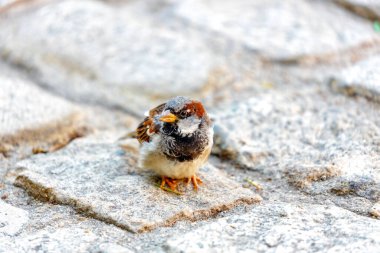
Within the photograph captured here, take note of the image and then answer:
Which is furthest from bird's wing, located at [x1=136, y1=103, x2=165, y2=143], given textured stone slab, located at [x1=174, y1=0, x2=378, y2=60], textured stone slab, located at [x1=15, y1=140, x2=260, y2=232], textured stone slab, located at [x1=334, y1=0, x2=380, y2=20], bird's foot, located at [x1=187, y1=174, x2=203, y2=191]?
textured stone slab, located at [x1=334, y1=0, x2=380, y2=20]

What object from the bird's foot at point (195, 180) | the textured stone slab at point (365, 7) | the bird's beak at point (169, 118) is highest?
the textured stone slab at point (365, 7)

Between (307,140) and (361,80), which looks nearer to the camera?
(307,140)

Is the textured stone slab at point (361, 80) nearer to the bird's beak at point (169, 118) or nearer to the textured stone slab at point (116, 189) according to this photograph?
the textured stone slab at point (116, 189)

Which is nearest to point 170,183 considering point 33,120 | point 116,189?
point 116,189

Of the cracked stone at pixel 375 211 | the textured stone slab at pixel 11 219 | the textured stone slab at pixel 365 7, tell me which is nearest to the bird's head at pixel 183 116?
the textured stone slab at pixel 11 219

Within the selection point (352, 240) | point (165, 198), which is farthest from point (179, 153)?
point (352, 240)

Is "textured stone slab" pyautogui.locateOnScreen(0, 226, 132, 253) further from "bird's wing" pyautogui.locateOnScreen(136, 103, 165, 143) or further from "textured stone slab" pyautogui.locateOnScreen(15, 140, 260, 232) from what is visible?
"bird's wing" pyautogui.locateOnScreen(136, 103, 165, 143)

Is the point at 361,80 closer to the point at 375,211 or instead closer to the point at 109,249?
the point at 375,211

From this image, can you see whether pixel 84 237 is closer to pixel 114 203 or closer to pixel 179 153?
pixel 114 203
